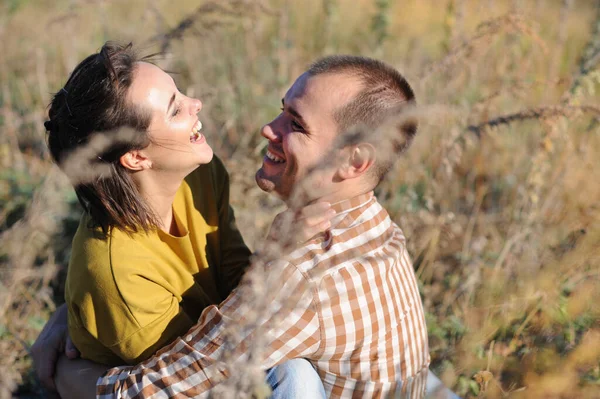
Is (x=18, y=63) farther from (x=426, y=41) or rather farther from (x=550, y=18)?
(x=550, y=18)

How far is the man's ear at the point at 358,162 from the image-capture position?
2.13 m

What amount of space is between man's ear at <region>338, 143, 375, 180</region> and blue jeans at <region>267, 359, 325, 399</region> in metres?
0.65

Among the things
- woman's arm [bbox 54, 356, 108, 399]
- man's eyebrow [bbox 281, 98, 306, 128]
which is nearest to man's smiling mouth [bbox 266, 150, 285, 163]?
man's eyebrow [bbox 281, 98, 306, 128]

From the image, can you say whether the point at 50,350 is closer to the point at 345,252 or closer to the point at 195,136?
the point at 195,136

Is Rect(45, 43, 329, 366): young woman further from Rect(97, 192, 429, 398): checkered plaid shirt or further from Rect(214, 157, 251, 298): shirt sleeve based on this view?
Rect(214, 157, 251, 298): shirt sleeve

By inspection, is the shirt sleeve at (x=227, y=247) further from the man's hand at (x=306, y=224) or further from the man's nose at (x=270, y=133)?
the man's hand at (x=306, y=224)

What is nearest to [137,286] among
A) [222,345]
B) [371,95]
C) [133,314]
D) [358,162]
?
[133,314]

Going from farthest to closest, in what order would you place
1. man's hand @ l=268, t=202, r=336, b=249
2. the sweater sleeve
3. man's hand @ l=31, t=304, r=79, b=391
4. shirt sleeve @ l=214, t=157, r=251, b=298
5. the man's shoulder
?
1. shirt sleeve @ l=214, t=157, r=251, b=298
2. man's hand @ l=31, t=304, r=79, b=391
3. the sweater sleeve
4. the man's shoulder
5. man's hand @ l=268, t=202, r=336, b=249

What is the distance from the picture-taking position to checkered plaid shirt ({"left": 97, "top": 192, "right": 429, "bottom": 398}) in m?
1.90

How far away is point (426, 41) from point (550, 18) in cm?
118

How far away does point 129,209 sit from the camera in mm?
2254

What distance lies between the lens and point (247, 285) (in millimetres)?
1755

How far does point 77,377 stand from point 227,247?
78cm

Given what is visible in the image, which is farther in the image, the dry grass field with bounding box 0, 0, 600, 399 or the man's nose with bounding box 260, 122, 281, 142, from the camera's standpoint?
the dry grass field with bounding box 0, 0, 600, 399
